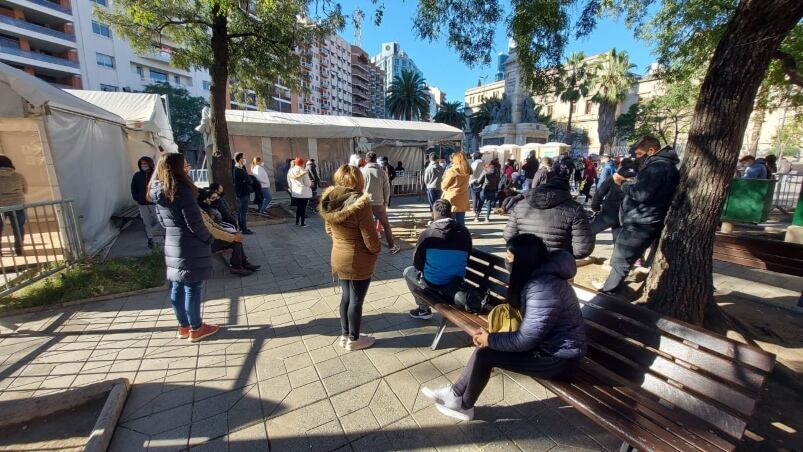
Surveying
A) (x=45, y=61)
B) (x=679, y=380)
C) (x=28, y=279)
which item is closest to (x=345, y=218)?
(x=679, y=380)

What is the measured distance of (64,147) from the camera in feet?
19.5

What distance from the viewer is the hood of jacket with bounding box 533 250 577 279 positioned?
189cm

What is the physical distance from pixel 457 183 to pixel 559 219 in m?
3.34

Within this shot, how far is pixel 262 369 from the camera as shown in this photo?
286 cm

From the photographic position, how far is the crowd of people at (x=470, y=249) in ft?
6.47

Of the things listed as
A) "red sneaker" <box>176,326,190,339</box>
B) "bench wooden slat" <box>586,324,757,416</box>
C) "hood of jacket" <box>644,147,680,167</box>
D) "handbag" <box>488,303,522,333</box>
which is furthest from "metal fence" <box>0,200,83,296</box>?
"hood of jacket" <box>644,147,680,167</box>

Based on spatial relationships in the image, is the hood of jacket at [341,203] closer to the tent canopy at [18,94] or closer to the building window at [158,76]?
the tent canopy at [18,94]

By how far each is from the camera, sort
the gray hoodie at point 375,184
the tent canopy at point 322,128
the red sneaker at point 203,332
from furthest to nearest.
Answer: the tent canopy at point 322,128 → the gray hoodie at point 375,184 → the red sneaker at point 203,332

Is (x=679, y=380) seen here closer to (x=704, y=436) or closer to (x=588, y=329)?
(x=704, y=436)

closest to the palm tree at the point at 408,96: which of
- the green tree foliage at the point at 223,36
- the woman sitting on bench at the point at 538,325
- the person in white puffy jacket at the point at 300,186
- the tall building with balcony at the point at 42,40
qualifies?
the tall building with balcony at the point at 42,40

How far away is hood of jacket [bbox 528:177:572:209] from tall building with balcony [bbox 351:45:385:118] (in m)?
99.6

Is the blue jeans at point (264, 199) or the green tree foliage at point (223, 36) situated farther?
A: the blue jeans at point (264, 199)

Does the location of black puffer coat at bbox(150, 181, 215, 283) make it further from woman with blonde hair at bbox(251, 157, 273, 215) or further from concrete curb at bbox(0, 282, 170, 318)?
woman with blonde hair at bbox(251, 157, 273, 215)

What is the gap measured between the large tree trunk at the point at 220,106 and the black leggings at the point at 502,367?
652 cm
